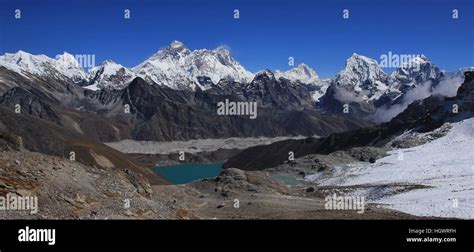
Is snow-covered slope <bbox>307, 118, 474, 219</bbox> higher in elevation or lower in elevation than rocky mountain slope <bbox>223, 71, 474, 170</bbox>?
lower

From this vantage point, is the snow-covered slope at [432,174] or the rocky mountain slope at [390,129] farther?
the rocky mountain slope at [390,129]

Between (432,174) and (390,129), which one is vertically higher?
(390,129)

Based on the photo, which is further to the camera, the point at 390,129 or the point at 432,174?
the point at 390,129

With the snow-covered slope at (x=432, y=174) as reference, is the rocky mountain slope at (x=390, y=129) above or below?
above

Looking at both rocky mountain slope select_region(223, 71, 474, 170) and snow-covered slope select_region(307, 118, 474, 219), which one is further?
rocky mountain slope select_region(223, 71, 474, 170)
